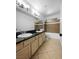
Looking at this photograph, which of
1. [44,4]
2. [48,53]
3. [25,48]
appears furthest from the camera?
[44,4]

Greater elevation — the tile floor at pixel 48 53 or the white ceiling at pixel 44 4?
the white ceiling at pixel 44 4

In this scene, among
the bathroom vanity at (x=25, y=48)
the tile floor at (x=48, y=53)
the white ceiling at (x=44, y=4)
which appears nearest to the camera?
the bathroom vanity at (x=25, y=48)

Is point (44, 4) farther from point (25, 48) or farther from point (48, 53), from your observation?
point (25, 48)

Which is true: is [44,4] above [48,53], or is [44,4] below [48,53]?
above

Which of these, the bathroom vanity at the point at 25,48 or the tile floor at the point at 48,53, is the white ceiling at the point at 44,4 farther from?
the tile floor at the point at 48,53

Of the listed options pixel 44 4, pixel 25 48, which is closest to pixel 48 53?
pixel 25 48

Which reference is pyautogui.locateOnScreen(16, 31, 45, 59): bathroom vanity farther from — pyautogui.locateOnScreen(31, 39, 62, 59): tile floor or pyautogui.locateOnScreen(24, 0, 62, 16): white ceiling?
pyautogui.locateOnScreen(24, 0, 62, 16): white ceiling

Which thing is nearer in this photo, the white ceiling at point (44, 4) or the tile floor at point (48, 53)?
the tile floor at point (48, 53)

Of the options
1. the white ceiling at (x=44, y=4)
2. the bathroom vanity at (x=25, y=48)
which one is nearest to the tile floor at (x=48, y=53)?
the bathroom vanity at (x=25, y=48)
